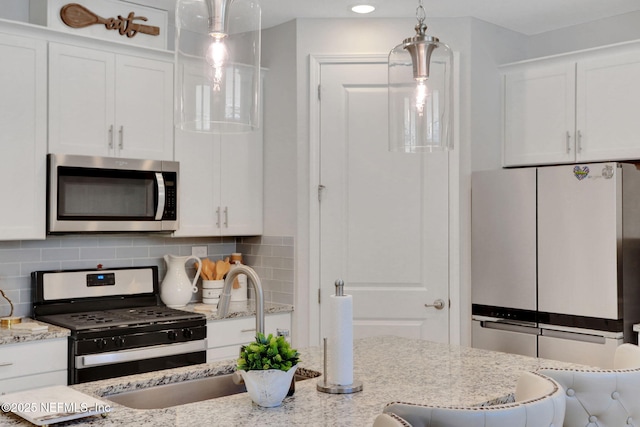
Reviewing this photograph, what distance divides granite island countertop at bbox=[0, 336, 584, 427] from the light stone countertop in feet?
3.42

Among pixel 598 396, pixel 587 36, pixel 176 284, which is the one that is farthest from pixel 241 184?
pixel 598 396

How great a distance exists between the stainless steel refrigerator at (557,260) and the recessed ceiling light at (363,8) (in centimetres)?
112

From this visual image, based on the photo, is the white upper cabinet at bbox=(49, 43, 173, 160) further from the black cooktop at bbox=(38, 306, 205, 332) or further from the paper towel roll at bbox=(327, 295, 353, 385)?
the paper towel roll at bbox=(327, 295, 353, 385)

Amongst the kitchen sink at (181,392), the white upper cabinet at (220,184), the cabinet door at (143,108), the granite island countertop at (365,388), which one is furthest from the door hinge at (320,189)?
the kitchen sink at (181,392)

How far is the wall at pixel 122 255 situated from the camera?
3.51 meters

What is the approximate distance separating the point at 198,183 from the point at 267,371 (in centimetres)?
229

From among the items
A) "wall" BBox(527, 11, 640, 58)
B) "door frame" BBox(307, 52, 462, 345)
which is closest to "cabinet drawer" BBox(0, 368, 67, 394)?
"door frame" BBox(307, 52, 462, 345)

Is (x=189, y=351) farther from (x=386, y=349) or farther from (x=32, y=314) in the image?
(x=386, y=349)

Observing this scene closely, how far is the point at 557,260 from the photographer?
3531 mm

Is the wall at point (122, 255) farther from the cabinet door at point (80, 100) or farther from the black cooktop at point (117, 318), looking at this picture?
the cabinet door at point (80, 100)

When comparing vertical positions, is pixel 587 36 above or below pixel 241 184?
above

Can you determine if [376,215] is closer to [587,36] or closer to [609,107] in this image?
[609,107]

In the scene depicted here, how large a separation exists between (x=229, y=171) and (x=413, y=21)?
4.58 ft

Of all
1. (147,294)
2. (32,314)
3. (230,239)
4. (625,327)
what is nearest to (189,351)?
(147,294)
